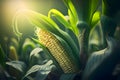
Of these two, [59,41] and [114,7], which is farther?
[59,41]

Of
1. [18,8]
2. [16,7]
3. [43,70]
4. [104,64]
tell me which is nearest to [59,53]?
[43,70]

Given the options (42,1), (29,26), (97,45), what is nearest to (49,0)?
(42,1)

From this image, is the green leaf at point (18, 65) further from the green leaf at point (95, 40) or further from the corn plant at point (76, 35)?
the green leaf at point (95, 40)

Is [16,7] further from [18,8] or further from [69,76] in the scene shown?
[69,76]

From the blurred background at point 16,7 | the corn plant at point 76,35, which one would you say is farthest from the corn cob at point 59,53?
the blurred background at point 16,7

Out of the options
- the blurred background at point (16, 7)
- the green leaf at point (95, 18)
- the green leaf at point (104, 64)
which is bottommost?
the blurred background at point (16, 7)

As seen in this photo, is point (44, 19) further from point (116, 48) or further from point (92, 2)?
point (116, 48)
